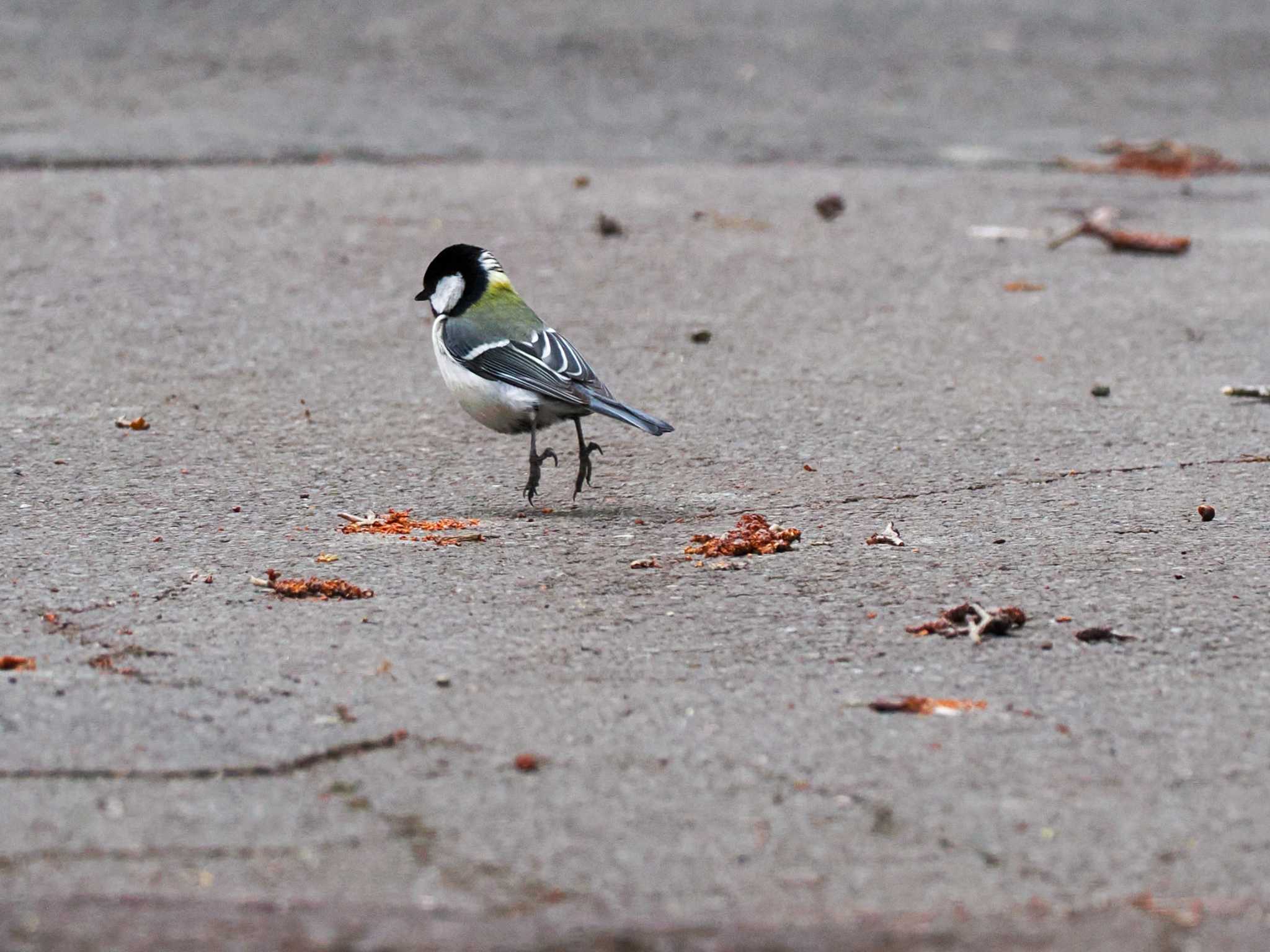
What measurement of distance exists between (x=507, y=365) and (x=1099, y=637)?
227cm

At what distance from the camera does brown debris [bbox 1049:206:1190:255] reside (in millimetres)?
8914

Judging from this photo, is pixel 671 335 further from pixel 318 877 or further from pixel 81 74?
pixel 81 74

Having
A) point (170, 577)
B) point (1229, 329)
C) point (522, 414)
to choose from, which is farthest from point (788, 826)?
point (1229, 329)

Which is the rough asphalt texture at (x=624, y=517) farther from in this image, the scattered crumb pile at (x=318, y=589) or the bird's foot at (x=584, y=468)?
the bird's foot at (x=584, y=468)

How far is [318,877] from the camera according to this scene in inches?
120

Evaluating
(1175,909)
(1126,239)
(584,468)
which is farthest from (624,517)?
(1126,239)

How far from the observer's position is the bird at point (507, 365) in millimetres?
5512

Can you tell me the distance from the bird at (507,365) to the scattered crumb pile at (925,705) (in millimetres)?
1643

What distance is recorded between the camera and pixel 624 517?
540 centimetres

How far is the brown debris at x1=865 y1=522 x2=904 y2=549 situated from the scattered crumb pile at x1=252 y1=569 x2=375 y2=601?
150 centimetres

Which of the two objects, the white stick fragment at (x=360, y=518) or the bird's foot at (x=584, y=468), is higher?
the bird's foot at (x=584, y=468)

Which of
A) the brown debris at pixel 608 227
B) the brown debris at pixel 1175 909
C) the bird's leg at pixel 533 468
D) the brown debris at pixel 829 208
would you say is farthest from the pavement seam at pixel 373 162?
the brown debris at pixel 1175 909

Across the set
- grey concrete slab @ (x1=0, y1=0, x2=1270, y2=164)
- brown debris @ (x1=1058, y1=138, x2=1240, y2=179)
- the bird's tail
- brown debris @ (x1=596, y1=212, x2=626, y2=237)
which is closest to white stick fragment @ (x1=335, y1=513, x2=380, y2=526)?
the bird's tail

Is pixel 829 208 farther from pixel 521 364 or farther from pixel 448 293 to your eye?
pixel 521 364
